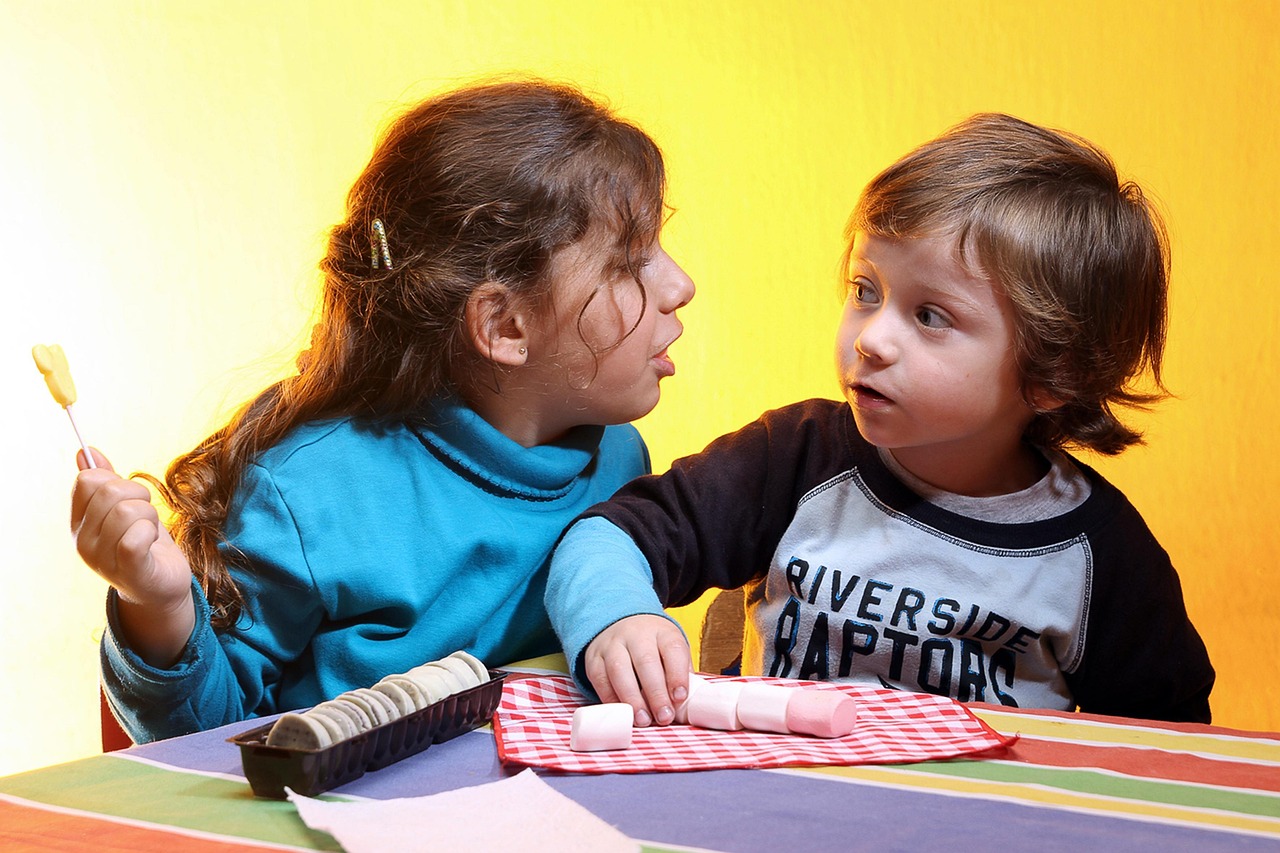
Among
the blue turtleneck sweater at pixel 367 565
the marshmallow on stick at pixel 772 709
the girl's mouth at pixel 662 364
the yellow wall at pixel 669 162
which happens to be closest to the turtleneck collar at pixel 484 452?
the blue turtleneck sweater at pixel 367 565

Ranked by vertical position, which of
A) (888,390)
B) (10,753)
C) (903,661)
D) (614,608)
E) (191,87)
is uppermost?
(191,87)

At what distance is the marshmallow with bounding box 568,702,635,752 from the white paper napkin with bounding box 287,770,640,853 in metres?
0.07

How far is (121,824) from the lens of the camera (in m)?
0.60

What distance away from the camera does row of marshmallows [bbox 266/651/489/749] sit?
2.10 feet

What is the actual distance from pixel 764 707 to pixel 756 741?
27 mm

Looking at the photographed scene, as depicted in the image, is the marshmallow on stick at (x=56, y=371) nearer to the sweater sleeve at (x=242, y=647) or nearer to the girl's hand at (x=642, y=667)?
the sweater sleeve at (x=242, y=647)

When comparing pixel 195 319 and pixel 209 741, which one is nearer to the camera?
pixel 209 741

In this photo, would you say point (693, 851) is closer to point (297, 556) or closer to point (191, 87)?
point (297, 556)

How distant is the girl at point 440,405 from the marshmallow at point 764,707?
356mm

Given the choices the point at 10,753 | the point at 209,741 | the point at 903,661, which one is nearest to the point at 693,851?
the point at 209,741

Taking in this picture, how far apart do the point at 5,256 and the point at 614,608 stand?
72.2 inches

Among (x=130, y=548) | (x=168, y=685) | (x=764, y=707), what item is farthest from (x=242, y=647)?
(x=764, y=707)

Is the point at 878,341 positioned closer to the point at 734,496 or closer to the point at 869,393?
the point at 869,393

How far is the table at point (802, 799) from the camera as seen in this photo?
58 centimetres
